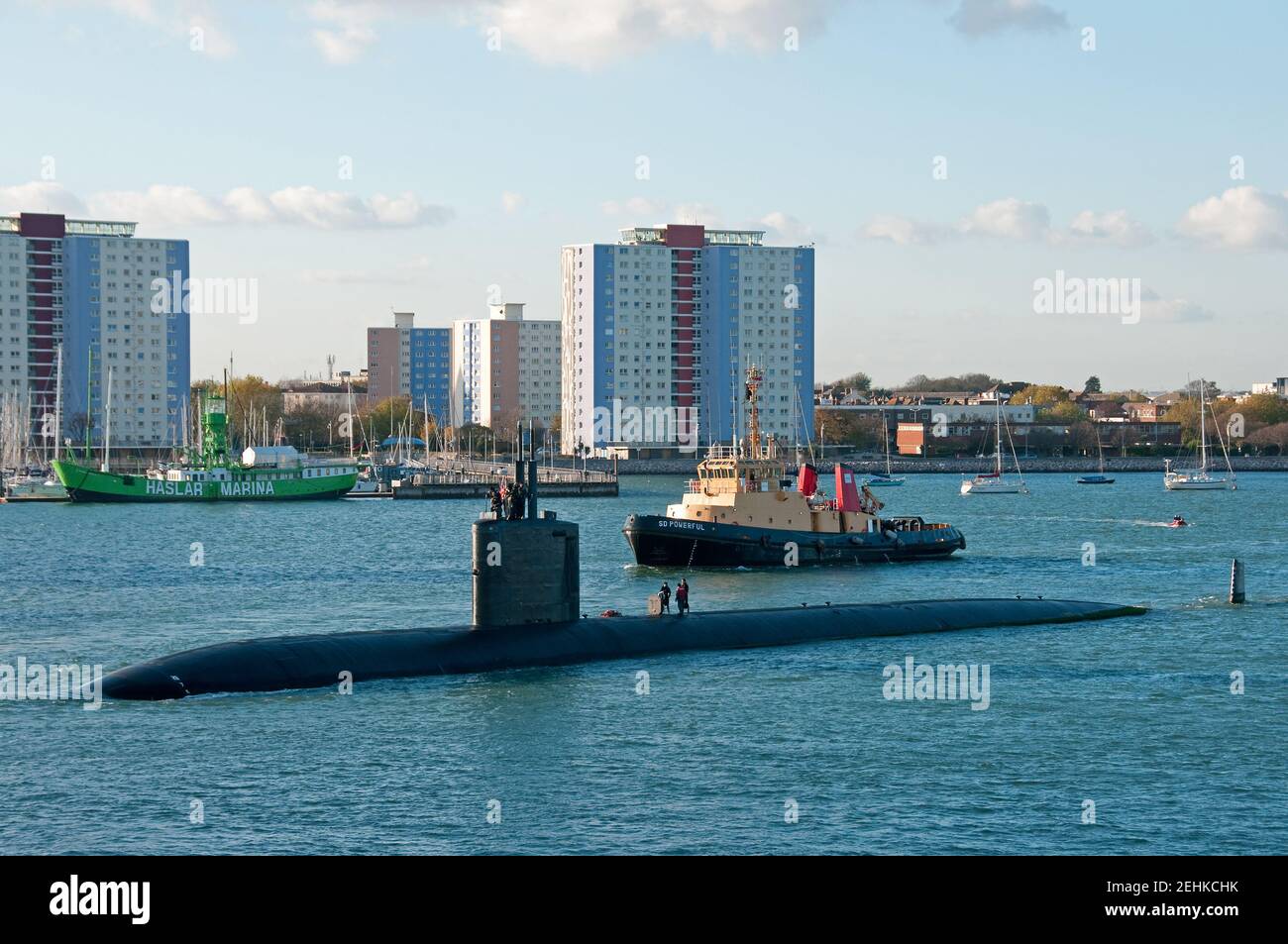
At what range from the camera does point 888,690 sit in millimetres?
35875

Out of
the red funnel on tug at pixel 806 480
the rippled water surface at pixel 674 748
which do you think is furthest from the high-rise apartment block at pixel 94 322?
the rippled water surface at pixel 674 748

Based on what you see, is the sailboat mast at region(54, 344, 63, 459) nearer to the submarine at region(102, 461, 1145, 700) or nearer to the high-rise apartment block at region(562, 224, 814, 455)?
the high-rise apartment block at region(562, 224, 814, 455)

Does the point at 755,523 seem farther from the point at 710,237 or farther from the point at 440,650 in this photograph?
the point at 710,237

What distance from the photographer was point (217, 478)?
122m

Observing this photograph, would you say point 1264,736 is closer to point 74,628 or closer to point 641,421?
point 74,628

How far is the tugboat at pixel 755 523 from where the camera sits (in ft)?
216

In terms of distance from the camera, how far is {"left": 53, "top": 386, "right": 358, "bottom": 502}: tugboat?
388 feet

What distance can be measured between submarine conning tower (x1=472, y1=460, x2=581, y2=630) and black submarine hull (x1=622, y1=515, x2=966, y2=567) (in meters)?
27.9

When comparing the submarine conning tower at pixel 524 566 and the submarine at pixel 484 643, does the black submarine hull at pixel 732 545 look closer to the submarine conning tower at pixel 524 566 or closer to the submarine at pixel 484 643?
the submarine at pixel 484 643

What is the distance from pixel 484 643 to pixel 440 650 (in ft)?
3.26

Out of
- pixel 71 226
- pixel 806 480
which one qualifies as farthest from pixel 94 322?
pixel 806 480

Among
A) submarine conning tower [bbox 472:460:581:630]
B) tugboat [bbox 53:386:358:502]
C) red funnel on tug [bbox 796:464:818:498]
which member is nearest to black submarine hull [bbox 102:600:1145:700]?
submarine conning tower [bbox 472:460:581:630]
